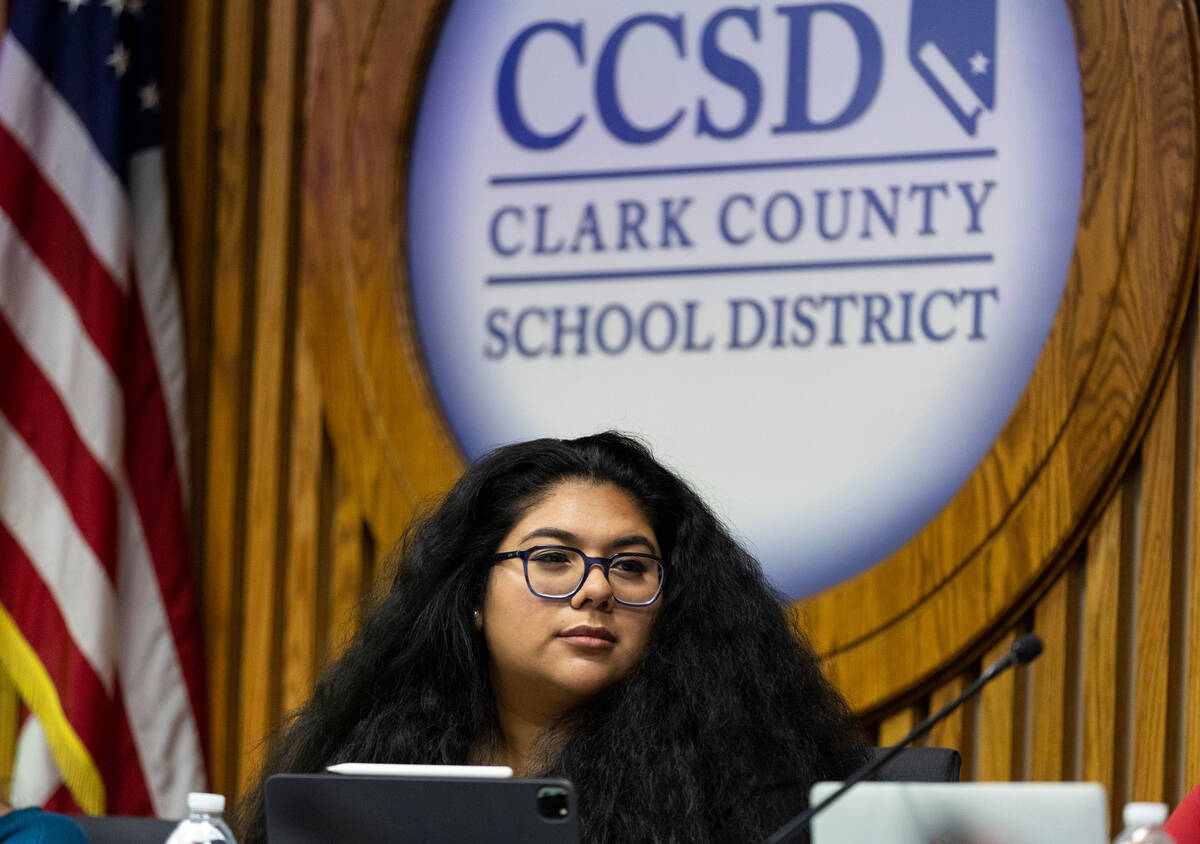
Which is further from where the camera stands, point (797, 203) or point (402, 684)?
point (797, 203)

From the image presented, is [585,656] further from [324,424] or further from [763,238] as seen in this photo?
[324,424]

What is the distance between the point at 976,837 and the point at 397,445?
Answer: 2.33 meters

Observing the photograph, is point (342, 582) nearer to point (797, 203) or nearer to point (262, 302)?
point (262, 302)

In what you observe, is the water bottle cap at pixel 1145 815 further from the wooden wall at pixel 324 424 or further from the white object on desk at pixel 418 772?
the wooden wall at pixel 324 424

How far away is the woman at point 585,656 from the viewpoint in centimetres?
249

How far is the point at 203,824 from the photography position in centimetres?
193

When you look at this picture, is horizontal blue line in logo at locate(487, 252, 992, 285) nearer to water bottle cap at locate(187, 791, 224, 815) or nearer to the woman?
the woman

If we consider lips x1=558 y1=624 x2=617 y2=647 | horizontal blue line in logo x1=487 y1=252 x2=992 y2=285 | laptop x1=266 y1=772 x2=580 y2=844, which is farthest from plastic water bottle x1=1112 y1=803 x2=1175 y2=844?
horizontal blue line in logo x1=487 y1=252 x2=992 y2=285

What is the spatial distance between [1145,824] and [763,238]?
210cm

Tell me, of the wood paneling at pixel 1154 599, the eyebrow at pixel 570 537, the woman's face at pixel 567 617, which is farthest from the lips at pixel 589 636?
the wood paneling at pixel 1154 599

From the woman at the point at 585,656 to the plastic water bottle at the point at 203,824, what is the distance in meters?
0.61

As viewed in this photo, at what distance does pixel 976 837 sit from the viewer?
1.48 metres

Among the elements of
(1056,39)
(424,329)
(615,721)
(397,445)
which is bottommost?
(615,721)

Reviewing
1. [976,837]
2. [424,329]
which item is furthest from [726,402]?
[976,837]
